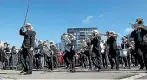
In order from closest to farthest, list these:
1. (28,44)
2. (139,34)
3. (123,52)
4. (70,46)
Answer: (139,34), (28,44), (70,46), (123,52)

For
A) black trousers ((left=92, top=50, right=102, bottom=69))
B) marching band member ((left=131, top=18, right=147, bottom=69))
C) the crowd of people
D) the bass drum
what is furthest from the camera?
the bass drum

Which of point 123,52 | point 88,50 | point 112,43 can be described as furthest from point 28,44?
point 123,52

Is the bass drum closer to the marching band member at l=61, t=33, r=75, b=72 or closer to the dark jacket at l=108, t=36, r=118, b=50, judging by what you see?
the dark jacket at l=108, t=36, r=118, b=50

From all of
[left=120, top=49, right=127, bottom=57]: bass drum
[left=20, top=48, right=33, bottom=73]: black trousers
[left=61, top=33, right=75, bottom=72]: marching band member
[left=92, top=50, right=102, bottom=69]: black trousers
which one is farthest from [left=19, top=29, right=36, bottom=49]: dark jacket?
[left=120, top=49, right=127, bottom=57]: bass drum

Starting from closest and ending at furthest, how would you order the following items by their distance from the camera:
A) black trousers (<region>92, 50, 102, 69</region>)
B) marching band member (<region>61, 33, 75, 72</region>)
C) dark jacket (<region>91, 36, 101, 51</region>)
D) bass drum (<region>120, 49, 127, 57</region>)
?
black trousers (<region>92, 50, 102, 69</region>)
marching band member (<region>61, 33, 75, 72</region>)
dark jacket (<region>91, 36, 101, 51</region>)
bass drum (<region>120, 49, 127, 57</region>)

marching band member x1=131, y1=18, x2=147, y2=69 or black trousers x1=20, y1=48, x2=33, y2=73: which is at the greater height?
marching band member x1=131, y1=18, x2=147, y2=69

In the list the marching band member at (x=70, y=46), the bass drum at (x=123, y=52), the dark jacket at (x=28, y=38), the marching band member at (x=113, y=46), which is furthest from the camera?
the bass drum at (x=123, y=52)

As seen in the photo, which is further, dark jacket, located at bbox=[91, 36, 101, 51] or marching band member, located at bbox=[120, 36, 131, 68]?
marching band member, located at bbox=[120, 36, 131, 68]

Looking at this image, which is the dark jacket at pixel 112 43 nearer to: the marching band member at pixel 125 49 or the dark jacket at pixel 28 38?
the marching band member at pixel 125 49

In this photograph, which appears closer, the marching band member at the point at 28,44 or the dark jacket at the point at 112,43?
the marching band member at the point at 28,44

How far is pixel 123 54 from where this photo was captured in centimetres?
2356

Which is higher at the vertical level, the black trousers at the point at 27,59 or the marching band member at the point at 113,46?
the marching band member at the point at 113,46

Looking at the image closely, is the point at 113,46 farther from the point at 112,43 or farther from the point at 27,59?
the point at 27,59

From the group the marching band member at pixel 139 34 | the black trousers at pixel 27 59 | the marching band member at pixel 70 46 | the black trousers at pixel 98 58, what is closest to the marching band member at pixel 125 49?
the black trousers at pixel 98 58
